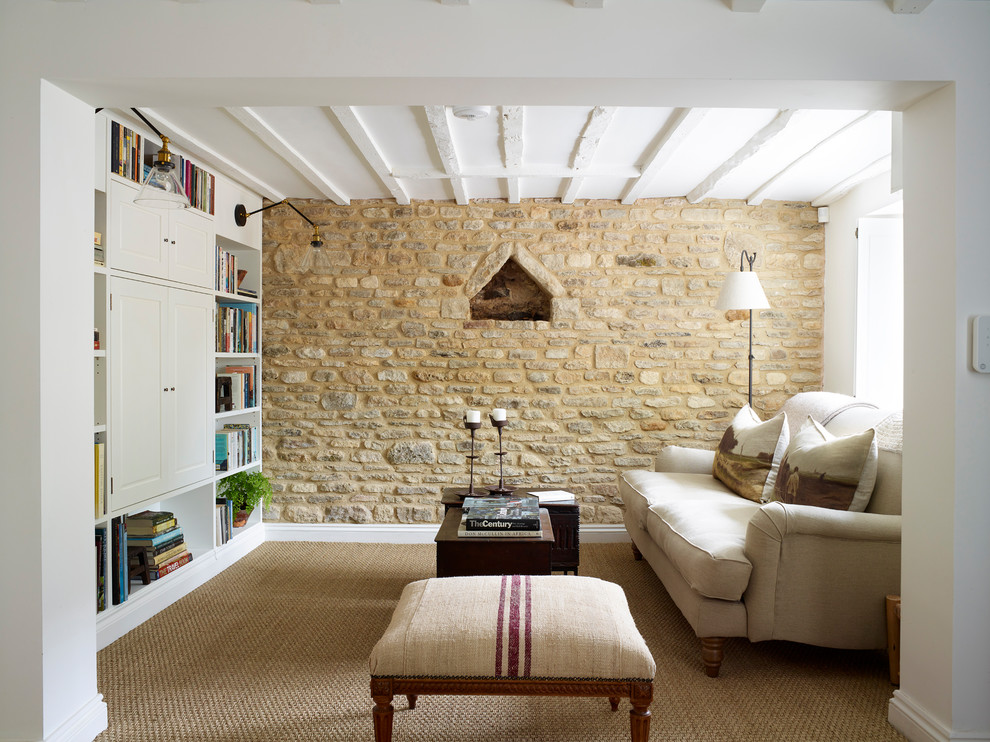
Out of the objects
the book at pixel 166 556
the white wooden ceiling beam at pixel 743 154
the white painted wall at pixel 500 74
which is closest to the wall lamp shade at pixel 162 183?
the white painted wall at pixel 500 74

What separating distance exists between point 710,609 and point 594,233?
2.68m

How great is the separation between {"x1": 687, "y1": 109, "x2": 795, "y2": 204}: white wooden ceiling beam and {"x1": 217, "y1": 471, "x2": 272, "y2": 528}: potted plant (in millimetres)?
3430

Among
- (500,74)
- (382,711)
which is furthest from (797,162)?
(382,711)

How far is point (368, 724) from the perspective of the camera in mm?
2047

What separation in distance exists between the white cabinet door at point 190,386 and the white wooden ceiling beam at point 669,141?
264 centimetres

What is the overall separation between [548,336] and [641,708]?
285cm

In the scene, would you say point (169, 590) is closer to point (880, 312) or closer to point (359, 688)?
point (359, 688)

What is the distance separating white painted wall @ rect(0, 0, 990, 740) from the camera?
5.87ft

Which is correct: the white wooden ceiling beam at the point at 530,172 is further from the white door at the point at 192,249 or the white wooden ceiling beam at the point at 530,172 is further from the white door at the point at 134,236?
the white door at the point at 134,236

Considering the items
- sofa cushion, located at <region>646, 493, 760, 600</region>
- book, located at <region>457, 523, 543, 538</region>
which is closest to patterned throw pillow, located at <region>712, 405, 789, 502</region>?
sofa cushion, located at <region>646, 493, 760, 600</region>

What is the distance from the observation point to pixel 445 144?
10.2 ft
